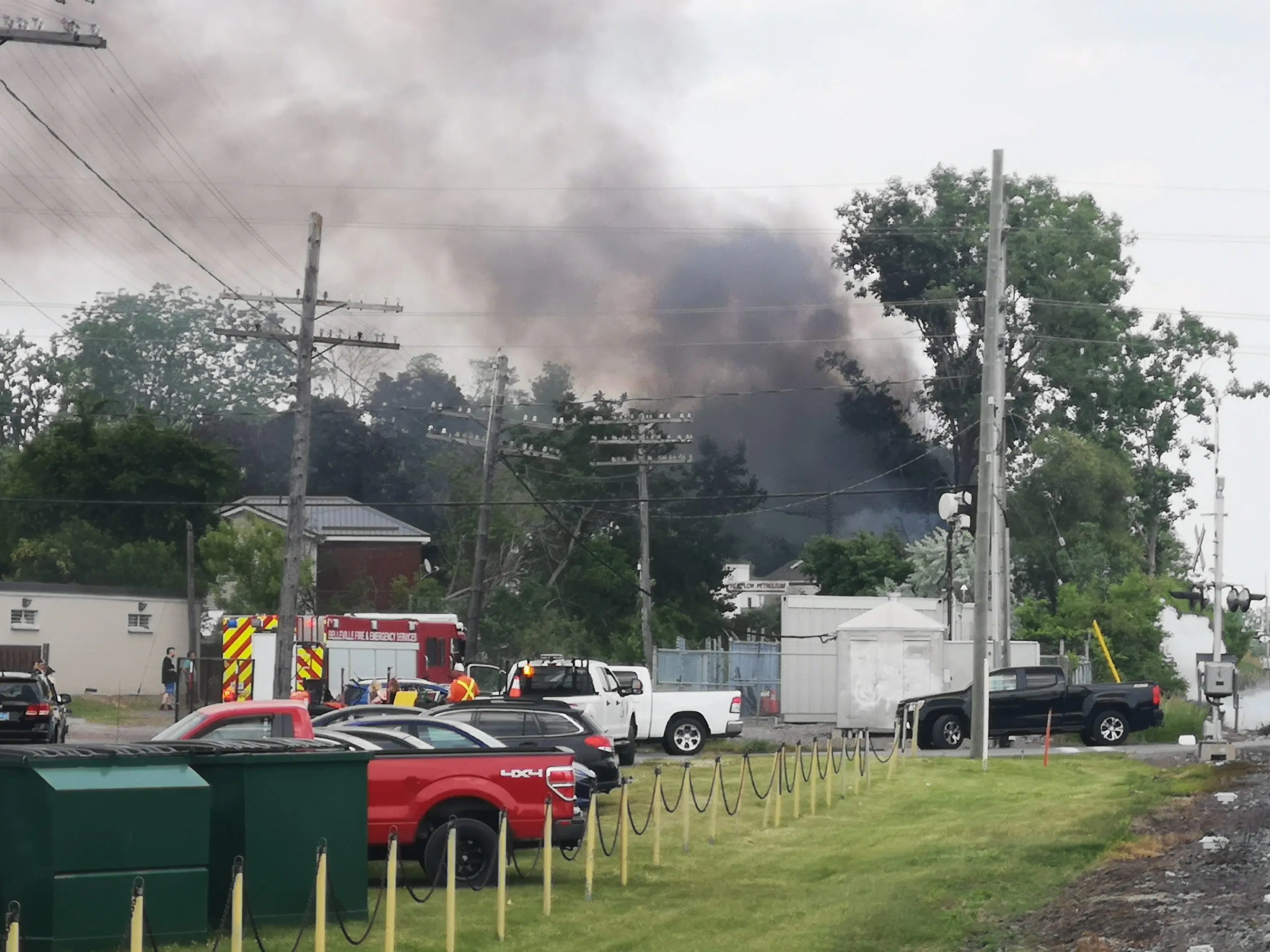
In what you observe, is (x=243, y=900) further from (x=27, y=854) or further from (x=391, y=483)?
(x=391, y=483)

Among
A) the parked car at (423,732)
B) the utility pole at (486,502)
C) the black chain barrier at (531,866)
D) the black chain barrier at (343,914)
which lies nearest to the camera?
the black chain barrier at (343,914)

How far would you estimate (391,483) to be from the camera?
91.8 metres

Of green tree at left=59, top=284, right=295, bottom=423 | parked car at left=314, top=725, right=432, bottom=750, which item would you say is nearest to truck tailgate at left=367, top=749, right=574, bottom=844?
parked car at left=314, top=725, right=432, bottom=750

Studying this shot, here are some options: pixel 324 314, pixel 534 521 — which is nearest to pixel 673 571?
pixel 534 521

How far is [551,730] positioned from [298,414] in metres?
12.6

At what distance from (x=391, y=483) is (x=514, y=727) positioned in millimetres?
71185

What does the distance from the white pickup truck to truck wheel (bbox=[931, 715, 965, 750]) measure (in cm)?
379

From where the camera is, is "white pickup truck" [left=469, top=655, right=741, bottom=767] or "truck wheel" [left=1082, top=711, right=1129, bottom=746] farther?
"truck wheel" [left=1082, top=711, right=1129, bottom=746]

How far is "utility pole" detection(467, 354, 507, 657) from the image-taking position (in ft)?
146

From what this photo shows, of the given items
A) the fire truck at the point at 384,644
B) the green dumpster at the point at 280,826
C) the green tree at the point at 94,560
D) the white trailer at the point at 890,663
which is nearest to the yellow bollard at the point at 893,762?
the white trailer at the point at 890,663

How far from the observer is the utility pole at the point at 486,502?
44500mm

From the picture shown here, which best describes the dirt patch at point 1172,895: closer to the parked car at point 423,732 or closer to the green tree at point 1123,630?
the parked car at point 423,732

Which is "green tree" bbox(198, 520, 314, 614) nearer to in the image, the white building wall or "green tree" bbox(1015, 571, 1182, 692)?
the white building wall

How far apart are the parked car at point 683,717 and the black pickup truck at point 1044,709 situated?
3.26 metres
